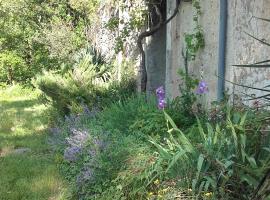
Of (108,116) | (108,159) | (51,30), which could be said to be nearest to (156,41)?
(108,116)

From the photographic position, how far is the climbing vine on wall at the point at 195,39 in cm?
734

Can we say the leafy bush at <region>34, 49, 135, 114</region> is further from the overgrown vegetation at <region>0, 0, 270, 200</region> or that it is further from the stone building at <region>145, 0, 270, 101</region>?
the stone building at <region>145, 0, 270, 101</region>

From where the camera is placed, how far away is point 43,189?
6.33 meters

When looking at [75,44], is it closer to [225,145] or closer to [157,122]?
[157,122]

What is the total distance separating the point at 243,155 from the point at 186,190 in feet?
1.99

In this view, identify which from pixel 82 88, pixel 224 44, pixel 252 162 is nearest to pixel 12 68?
pixel 82 88

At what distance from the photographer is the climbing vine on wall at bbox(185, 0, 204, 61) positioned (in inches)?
289

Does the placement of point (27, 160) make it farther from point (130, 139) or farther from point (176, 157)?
point (176, 157)

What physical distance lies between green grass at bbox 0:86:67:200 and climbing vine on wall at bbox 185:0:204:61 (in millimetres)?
2724

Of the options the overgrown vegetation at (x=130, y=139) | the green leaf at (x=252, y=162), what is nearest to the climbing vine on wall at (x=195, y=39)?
the overgrown vegetation at (x=130, y=139)

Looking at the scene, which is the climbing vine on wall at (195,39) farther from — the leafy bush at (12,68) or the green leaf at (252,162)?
the leafy bush at (12,68)

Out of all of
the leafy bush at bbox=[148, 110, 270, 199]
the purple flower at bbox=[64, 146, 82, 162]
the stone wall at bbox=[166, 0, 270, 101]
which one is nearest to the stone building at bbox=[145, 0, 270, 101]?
the stone wall at bbox=[166, 0, 270, 101]

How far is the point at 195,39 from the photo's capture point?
748cm

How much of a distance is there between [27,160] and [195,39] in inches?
133
